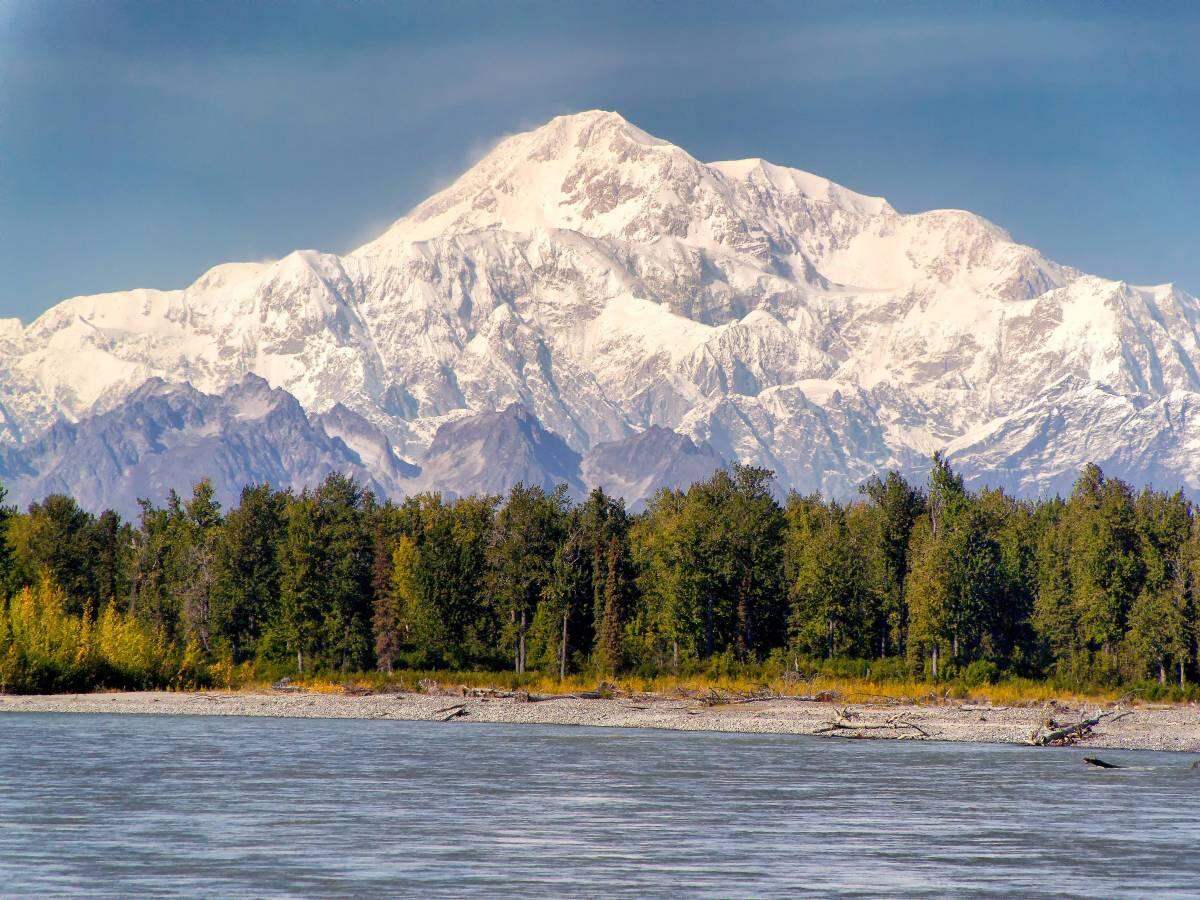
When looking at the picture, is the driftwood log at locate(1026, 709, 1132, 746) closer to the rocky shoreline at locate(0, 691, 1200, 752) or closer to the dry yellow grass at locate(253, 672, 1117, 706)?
the rocky shoreline at locate(0, 691, 1200, 752)

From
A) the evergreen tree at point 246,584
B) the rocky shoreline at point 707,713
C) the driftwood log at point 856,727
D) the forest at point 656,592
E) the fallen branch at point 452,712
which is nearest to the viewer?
the driftwood log at point 856,727

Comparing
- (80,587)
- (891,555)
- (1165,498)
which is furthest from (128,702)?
(1165,498)

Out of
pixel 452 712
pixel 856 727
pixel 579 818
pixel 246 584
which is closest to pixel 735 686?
pixel 452 712

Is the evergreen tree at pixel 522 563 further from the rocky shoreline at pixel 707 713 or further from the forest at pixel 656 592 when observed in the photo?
the rocky shoreline at pixel 707 713

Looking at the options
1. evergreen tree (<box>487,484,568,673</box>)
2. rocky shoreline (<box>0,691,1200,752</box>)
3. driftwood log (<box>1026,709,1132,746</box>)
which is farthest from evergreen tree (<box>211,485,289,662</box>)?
driftwood log (<box>1026,709,1132,746</box>)

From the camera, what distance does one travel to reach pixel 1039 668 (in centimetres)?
12462

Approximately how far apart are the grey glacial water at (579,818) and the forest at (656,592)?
44.7m

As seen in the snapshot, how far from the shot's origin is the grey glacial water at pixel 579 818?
37312 millimetres

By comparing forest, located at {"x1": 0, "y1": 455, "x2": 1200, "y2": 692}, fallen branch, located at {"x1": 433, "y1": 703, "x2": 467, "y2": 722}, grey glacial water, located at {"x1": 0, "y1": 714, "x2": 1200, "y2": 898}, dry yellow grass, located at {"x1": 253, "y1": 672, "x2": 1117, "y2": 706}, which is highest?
forest, located at {"x1": 0, "y1": 455, "x2": 1200, "y2": 692}

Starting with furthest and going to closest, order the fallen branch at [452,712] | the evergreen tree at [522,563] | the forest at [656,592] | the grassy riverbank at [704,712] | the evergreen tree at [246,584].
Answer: the evergreen tree at [246,584], the evergreen tree at [522,563], the forest at [656,592], the fallen branch at [452,712], the grassy riverbank at [704,712]

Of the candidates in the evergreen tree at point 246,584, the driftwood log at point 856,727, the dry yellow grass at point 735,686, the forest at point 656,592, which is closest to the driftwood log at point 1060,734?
the driftwood log at point 856,727

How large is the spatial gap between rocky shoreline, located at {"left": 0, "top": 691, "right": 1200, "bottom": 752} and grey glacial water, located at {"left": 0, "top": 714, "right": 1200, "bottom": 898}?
21.8ft

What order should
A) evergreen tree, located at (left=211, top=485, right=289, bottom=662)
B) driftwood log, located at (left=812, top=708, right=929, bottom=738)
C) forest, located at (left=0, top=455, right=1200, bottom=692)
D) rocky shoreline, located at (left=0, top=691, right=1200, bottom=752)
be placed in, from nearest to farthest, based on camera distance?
driftwood log, located at (left=812, top=708, right=929, bottom=738)
rocky shoreline, located at (left=0, top=691, right=1200, bottom=752)
forest, located at (left=0, top=455, right=1200, bottom=692)
evergreen tree, located at (left=211, top=485, right=289, bottom=662)

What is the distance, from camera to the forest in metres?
119
